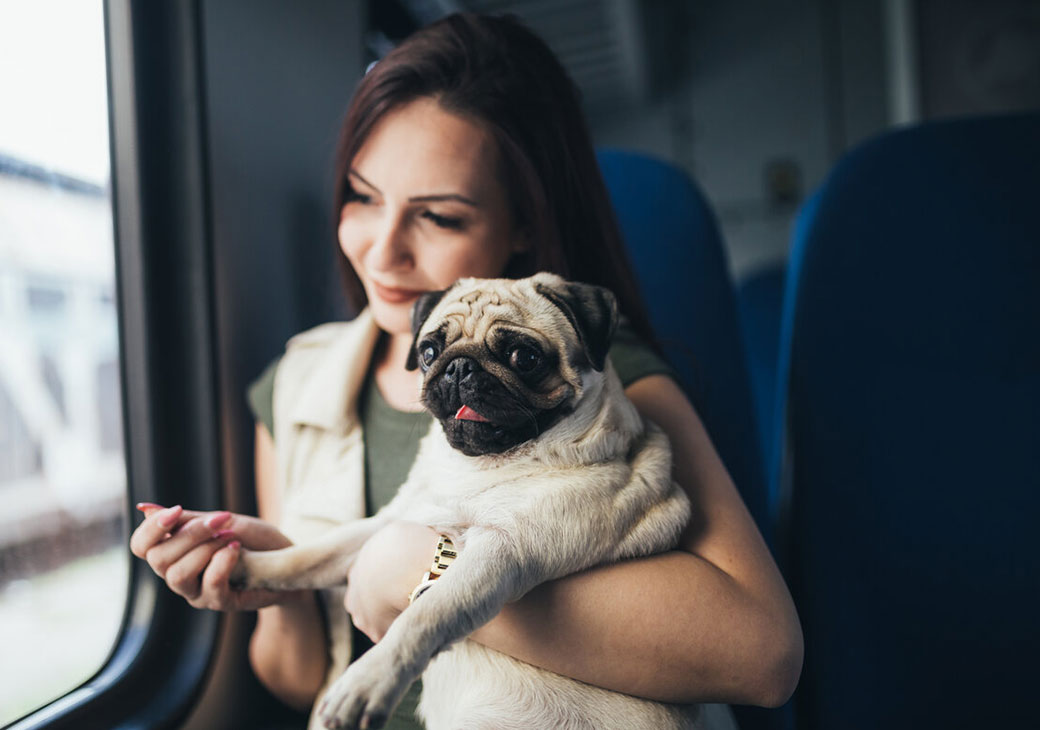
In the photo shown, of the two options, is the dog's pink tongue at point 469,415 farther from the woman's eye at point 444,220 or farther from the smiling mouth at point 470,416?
the woman's eye at point 444,220

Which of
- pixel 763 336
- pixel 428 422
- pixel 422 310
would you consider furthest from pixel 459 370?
pixel 763 336

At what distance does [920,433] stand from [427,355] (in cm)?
89

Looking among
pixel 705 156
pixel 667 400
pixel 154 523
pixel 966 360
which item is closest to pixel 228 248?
pixel 154 523

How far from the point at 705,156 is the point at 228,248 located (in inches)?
167

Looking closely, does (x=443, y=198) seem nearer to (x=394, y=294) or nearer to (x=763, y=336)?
(x=394, y=294)

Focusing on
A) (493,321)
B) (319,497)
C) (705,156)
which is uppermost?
(705,156)

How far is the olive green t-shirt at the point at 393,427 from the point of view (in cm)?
91

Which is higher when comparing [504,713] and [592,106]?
[592,106]

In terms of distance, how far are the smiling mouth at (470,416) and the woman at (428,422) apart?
0.15m

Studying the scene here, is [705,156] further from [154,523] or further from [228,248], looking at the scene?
[154,523]

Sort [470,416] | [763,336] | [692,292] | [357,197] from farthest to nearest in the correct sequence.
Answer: [763,336] → [692,292] → [357,197] → [470,416]

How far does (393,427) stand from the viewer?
3.11ft

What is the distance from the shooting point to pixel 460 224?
823 millimetres

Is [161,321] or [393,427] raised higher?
[161,321]
